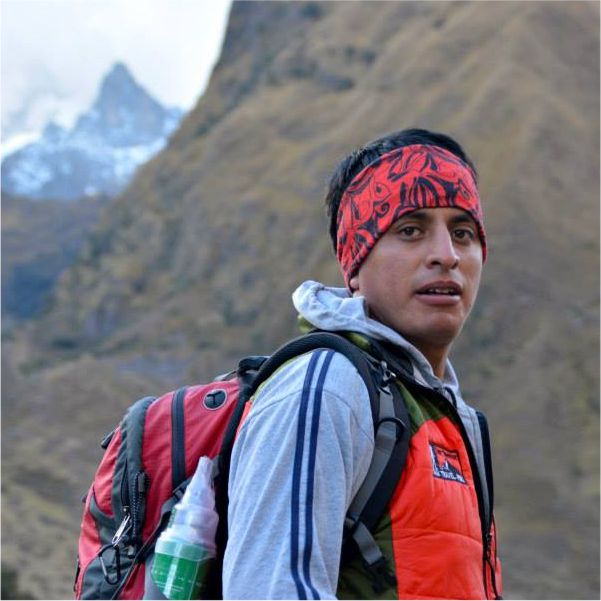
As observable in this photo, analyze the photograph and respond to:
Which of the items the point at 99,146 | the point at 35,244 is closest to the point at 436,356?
the point at 35,244

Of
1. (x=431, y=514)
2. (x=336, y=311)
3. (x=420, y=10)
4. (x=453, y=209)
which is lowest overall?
(x=431, y=514)

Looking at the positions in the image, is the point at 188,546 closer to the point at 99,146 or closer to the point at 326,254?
the point at 326,254

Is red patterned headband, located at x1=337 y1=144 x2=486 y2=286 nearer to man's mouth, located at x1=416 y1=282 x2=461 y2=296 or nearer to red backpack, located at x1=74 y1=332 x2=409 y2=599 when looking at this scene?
man's mouth, located at x1=416 y1=282 x2=461 y2=296

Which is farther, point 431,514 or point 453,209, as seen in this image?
point 453,209

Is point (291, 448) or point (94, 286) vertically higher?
point (94, 286)

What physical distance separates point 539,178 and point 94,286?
14363 mm

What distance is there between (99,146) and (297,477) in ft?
436

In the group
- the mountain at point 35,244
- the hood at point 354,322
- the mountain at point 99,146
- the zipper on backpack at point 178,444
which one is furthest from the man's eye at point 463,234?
the mountain at point 99,146

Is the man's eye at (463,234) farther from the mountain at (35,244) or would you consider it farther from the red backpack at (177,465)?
the mountain at (35,244)

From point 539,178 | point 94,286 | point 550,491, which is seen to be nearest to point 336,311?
point 550,491

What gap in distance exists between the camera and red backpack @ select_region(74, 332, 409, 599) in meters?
1.57

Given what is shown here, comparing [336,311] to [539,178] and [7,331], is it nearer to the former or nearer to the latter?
[539,178]

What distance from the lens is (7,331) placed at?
105 ft

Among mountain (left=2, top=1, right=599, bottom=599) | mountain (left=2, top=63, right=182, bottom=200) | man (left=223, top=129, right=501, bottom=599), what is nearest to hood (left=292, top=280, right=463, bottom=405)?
man (left=223, top=129, right=501, bottom=599)
